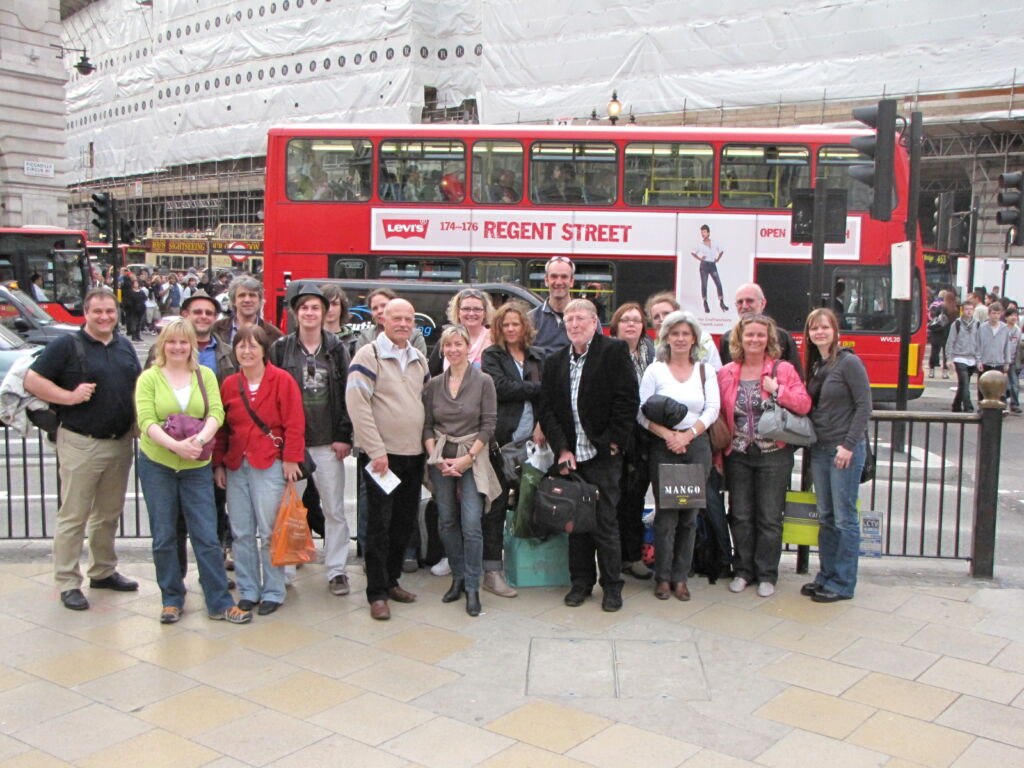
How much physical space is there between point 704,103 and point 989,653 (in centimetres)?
2660

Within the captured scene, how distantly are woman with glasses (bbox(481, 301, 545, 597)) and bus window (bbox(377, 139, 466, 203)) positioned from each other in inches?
360

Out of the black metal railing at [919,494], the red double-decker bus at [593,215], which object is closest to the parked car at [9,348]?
the black metal railing at [919,494]

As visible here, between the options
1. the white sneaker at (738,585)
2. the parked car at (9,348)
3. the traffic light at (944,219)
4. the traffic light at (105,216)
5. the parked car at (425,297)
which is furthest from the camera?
the traffic light at (105,216)

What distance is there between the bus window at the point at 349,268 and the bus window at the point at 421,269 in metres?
0.27

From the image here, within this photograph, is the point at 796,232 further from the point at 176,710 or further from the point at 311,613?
the point at 176,710

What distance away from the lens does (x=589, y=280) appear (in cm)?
1462

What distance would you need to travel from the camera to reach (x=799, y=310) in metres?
14.3

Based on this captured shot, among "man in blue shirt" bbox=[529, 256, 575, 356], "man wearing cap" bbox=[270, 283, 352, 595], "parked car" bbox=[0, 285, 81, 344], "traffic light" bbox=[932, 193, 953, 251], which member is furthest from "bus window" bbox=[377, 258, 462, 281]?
"man wearing cap" bbox=[270, 283, 352, 595]

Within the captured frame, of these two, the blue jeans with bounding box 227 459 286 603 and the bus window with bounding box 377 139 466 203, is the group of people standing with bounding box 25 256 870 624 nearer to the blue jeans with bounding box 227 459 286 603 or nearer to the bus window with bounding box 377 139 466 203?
the blue jeans with bounding box 227 459 286 603

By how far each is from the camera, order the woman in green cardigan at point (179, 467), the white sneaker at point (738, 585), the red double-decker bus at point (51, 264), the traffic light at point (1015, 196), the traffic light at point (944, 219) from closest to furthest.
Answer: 1. the woman in green cardigan at point (179, 467)
2. the white sneaker at point (738, 585)
3. the traffic light at point (1015, 196)
4. the traffic light at point (944, 219)
5. the red double-decker bus at point (51, 264)

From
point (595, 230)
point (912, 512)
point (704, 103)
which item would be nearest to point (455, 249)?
point (595, 230)

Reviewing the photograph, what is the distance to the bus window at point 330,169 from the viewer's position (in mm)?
14688

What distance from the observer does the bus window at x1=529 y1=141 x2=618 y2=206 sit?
14383 mm

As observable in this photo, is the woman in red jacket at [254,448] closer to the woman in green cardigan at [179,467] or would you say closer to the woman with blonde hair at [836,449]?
the woman in green cardigan at [179,467]
